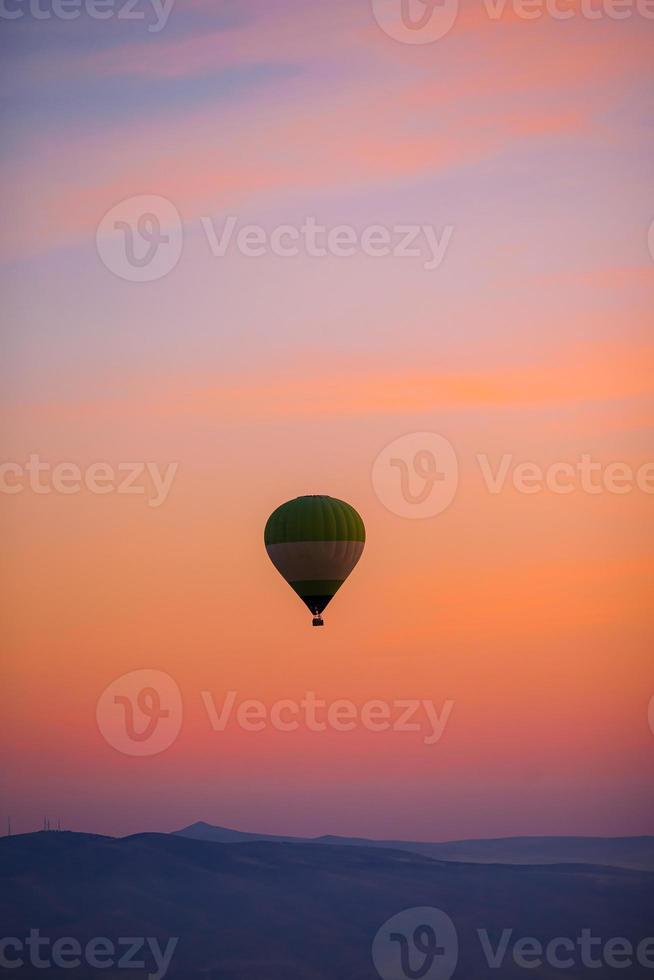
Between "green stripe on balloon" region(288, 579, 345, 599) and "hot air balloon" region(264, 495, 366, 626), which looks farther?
"green stripe on balloon" region(288, 579, 345, 599)

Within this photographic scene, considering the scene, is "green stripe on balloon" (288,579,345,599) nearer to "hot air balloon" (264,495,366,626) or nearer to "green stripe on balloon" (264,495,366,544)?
"hot air balloon" (264,495,366,626)

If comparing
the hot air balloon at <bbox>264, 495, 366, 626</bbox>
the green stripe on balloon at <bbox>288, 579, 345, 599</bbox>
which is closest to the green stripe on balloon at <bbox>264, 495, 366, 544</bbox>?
the hot air balloon at <bbox>264, 495, 366, 626</bbox>

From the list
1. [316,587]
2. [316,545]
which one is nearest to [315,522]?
[316,545]

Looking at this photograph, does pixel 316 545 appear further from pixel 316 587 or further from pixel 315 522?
pixel 316 587

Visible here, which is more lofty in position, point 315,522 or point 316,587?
point 315,522

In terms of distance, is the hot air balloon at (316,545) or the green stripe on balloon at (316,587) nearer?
the hot air balloon at (316,545)

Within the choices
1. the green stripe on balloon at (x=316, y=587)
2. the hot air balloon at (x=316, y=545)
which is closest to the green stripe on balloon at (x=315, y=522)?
the hot air balloon at (x=316, y=545)

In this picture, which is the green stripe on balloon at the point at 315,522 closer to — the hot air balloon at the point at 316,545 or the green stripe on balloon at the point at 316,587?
the hot air balloon at the point at 316,545

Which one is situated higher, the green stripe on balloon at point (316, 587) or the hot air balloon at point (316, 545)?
the hot air balloon at point (316, 545)
